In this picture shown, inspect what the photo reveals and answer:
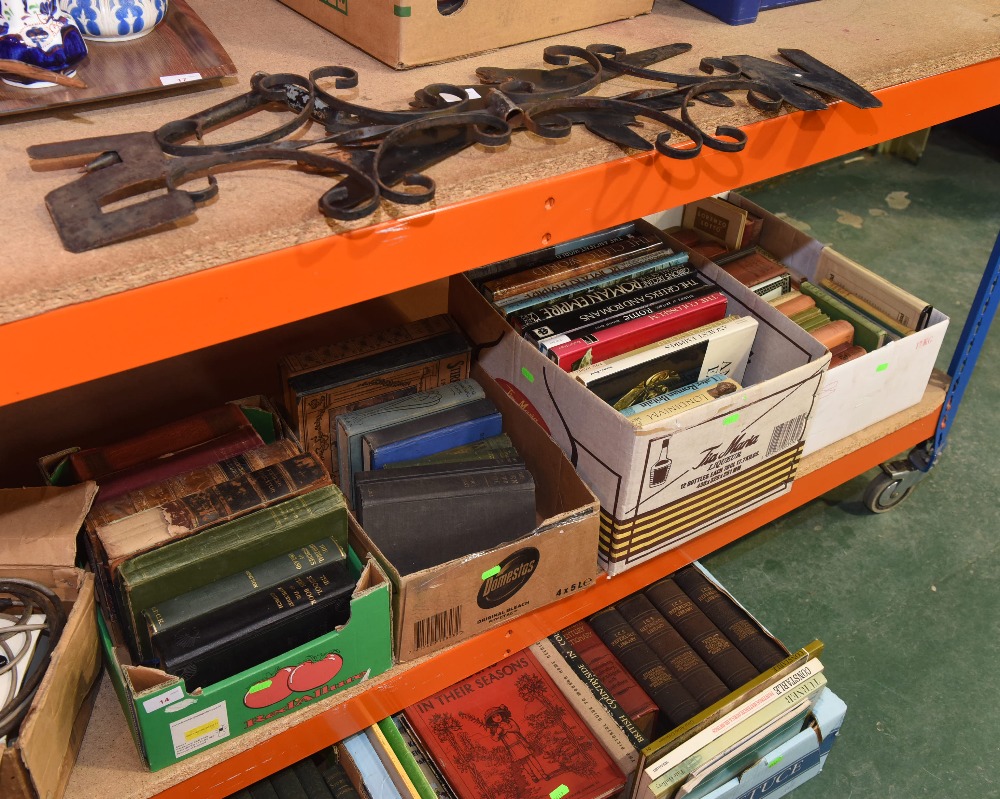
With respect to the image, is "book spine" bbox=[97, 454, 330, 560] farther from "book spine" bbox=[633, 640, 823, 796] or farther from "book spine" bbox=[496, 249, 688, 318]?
"book spine" bbox=[633, 640, 823, 796]

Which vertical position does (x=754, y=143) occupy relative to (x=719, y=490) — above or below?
above

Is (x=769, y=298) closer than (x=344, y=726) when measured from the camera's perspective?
No

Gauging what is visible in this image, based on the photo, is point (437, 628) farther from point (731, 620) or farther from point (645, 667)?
point (731, 620)

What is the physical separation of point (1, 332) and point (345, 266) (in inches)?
10.9

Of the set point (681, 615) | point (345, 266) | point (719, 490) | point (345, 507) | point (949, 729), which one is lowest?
point (949, 729)

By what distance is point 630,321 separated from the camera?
1302mm

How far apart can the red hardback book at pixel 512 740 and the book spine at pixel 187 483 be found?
0.40 m

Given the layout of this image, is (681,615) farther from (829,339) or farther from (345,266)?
(345,266)

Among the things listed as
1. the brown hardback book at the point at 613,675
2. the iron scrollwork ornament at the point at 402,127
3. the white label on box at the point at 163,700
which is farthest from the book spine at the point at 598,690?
the iron scrollwork ornament at the point at 402,127

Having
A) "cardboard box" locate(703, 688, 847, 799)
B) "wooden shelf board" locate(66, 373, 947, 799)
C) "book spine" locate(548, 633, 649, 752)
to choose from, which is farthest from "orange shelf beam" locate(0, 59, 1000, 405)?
"cardboard box" locate(703, 688, 847, 799)

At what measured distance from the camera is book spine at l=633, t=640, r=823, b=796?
3.94ft

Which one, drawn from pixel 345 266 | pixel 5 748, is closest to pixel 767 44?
pixel 345 266

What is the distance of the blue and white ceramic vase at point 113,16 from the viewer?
1008 mm

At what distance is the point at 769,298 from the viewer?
1596mm
